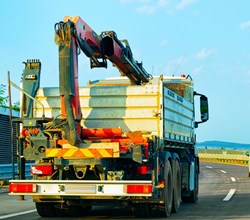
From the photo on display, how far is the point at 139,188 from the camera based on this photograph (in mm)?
11672

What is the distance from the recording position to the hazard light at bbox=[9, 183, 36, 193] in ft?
39.5

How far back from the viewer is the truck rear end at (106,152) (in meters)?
11.8

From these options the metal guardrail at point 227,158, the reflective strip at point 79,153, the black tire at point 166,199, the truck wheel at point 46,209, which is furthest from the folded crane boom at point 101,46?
the metal guardrail at point 227,158

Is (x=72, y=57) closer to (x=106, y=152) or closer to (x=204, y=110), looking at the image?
(x=106, y=152)

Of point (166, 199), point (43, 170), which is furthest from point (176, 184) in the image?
point (43, 170)

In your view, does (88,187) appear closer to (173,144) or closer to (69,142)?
(69,142)

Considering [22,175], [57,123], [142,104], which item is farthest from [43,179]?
[142,104]

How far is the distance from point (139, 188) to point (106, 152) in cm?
84

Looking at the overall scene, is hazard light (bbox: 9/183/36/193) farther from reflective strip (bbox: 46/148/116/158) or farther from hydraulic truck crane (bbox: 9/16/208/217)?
reflective strip (bbox: 46/148/116/158)

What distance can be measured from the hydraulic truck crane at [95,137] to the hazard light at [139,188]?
2cm

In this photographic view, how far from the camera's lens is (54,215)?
13.9 m

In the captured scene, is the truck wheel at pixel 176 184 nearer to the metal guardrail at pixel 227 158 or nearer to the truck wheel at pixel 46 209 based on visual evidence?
the truck wheel at pixel 46 209

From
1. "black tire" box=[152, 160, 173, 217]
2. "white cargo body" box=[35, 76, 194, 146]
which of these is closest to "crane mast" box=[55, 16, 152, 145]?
"white cargo body" box=[35, 76, 194, 146]

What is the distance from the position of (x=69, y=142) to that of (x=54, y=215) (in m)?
2.64
